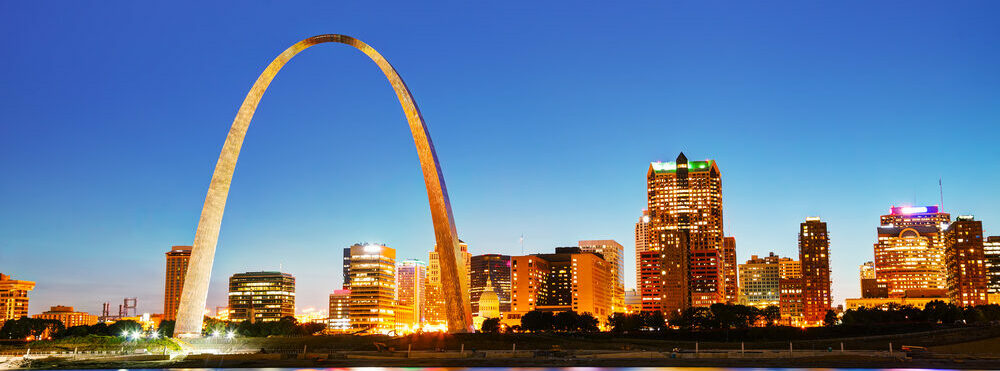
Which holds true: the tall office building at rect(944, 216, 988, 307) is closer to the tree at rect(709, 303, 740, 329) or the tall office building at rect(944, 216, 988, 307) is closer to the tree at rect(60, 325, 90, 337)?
the tree at rect(709, 303, 740, 329)

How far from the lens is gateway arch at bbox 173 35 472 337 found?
47.0m

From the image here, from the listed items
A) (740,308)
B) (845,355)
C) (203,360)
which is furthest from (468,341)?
(740,308)

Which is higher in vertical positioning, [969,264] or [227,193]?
[969,264]

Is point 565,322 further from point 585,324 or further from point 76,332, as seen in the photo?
point 76,332

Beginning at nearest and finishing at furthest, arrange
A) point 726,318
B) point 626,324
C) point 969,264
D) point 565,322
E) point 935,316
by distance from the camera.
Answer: point 565,322
point 726,318
point 935,316
point 626,324
point 969,264

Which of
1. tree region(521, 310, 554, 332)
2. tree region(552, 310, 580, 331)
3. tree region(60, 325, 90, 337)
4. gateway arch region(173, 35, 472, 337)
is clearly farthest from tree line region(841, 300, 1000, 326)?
tree region(60, 325, 90, 337)

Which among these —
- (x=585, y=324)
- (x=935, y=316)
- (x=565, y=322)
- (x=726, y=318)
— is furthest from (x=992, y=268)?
(x=565, y=322)

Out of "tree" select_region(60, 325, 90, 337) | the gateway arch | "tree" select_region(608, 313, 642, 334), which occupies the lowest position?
"tree" select_region(608, 313, 642, 334)

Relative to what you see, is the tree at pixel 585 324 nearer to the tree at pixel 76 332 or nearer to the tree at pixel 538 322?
the tree at pixel 538 322

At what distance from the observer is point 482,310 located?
5610 inches

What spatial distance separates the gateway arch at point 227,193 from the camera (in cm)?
4700

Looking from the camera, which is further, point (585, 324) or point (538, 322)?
point (585, 324)

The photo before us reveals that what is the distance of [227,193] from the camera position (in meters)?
48.1

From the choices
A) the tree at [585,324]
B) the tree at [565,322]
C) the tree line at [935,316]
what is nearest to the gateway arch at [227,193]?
the tree at [565,322]
